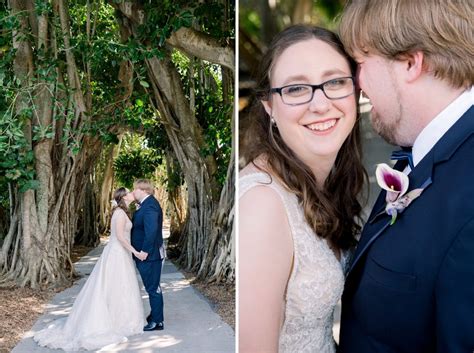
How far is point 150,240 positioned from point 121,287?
0.52 metres

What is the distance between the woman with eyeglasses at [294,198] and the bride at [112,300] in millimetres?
2871

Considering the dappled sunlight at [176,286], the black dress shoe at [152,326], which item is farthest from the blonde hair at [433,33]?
the dappled sunlight at [176,286]

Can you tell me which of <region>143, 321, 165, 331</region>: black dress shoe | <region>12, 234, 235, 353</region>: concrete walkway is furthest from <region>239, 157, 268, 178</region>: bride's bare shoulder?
<region>143, 321, 165, 331</region>: black dress shoe

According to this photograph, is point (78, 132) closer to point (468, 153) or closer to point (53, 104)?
point (53, 104)

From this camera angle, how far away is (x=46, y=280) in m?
5.19

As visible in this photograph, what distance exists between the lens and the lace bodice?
36.8 inches

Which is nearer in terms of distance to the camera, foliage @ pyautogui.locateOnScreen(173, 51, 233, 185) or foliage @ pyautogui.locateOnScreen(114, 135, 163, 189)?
foliage @ pyautogui.locateOnScreen(173, 51, 233, 185)

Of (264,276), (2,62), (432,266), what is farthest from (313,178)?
(2,62)

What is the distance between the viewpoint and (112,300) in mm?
3898

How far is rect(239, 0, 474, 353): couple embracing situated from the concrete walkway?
9.09 ft

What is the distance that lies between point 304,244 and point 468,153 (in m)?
0.31

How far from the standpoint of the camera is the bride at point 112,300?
12.4 feet

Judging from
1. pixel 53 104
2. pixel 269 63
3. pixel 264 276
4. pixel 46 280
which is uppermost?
pixel 53 104

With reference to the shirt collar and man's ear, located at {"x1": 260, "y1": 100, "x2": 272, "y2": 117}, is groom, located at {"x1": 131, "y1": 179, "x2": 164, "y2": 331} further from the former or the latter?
the shirt collar
